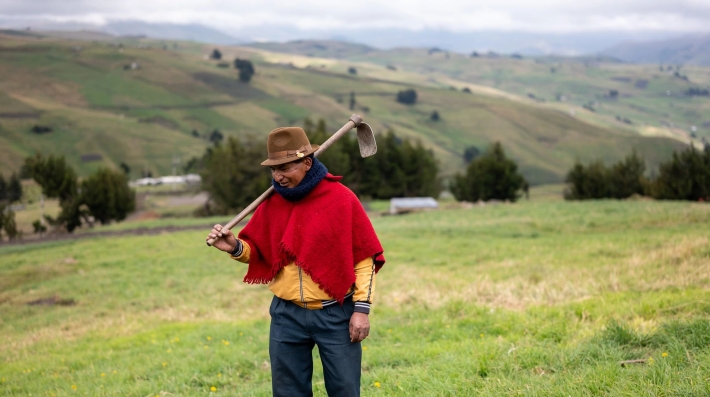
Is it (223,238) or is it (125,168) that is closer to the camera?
(223,238)

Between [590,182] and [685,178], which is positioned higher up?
[685,178]

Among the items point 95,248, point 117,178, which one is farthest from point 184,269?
point 117,178

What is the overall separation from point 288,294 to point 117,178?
59.8 meters

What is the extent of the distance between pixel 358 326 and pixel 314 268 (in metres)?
0.56

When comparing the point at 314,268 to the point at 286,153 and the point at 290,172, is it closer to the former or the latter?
the point at 290,172

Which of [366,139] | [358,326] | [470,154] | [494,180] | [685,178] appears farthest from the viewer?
[470,154]

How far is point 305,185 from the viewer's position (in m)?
4.81

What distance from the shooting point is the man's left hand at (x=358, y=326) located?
4.71m

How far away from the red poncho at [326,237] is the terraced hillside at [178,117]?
409ft

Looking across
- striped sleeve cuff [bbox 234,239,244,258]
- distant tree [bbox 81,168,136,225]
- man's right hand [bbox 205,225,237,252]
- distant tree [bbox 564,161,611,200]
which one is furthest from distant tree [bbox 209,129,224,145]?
man's right hand [bbox 205,225,237,252]

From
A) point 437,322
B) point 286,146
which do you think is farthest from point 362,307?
point 437,322

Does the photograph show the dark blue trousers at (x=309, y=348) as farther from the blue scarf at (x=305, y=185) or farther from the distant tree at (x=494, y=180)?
the distant tree at (x=494, y=180)

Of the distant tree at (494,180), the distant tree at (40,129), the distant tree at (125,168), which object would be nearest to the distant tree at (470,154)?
the distant tree at (125,168)

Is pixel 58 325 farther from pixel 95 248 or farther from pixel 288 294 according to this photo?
pixel 95 248
